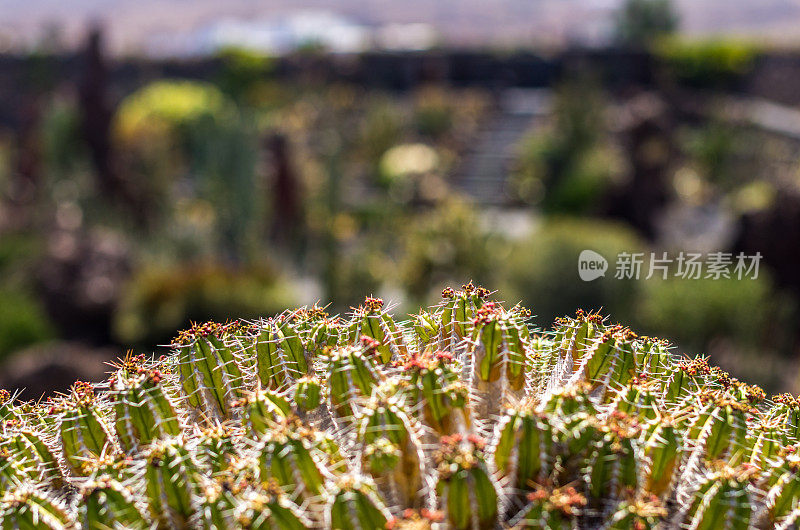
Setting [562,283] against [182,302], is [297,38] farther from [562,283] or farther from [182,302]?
[562,283]

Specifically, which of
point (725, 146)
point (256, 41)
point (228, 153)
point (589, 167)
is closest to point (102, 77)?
point (228, 153)

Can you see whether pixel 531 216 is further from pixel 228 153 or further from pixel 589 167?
pixel 228 153

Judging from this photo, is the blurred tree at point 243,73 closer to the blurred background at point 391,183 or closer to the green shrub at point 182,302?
the blurred background at point 391,183

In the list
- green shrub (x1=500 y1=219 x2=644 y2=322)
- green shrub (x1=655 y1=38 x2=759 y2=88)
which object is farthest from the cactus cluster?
green shrub (x1=655 y1=38 x2=759 y2=88)

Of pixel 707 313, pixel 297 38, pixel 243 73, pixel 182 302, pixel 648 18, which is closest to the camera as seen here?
pixel 707 313

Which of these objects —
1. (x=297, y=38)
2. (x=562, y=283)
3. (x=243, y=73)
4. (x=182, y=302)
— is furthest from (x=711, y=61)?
(x=182, y=302)

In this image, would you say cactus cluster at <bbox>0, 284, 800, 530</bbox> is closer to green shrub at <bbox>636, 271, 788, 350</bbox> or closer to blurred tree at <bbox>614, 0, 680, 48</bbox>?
green shrub at <bbox>636, 271, 788, 350</bbox>

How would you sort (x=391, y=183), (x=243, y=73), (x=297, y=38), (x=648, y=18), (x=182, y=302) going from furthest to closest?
1. (x=297, y=38)
2. (x=648, y=18)
3. (x=243, y=73)
4. (x=391, y=183)
5. (x=182, y=302)
